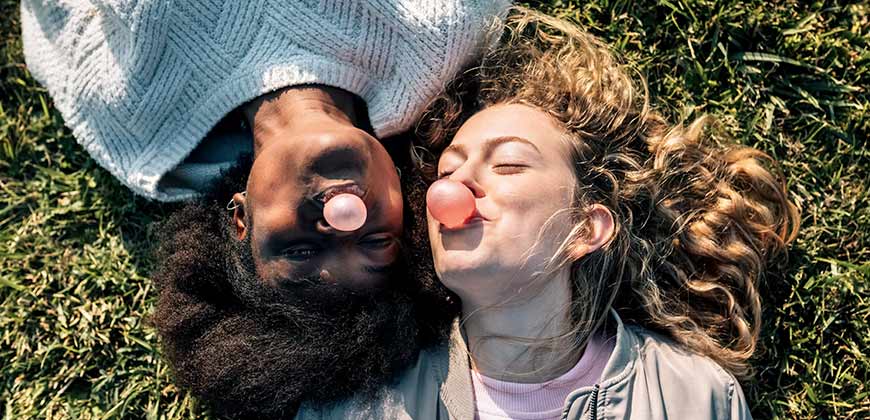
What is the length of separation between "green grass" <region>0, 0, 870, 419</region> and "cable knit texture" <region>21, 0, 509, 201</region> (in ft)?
1.46

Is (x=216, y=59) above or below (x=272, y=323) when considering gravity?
above

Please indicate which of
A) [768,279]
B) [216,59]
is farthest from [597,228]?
[216,59]

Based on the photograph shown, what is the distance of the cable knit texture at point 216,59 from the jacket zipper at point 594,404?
1.31 meters

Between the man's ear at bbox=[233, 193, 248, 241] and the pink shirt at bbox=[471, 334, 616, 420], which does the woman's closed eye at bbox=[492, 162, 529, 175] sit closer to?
the pink shirt at bbox=[471, 334, 616, 420]

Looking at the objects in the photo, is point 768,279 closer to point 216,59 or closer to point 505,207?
→ point 505,207

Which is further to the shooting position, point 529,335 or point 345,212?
point 529,335

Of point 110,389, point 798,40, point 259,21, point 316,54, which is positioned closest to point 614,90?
point 798,40

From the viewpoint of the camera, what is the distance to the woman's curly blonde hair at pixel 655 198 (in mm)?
3393

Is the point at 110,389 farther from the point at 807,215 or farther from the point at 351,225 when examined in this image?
the point at 807,215

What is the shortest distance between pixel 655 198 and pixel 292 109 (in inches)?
60.6

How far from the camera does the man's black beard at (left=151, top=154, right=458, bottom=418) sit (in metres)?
3.16

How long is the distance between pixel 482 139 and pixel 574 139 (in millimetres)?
386

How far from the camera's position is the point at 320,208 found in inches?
115

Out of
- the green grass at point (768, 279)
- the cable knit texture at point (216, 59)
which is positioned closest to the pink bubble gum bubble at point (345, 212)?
the cable knit texture at point (216, 59)
